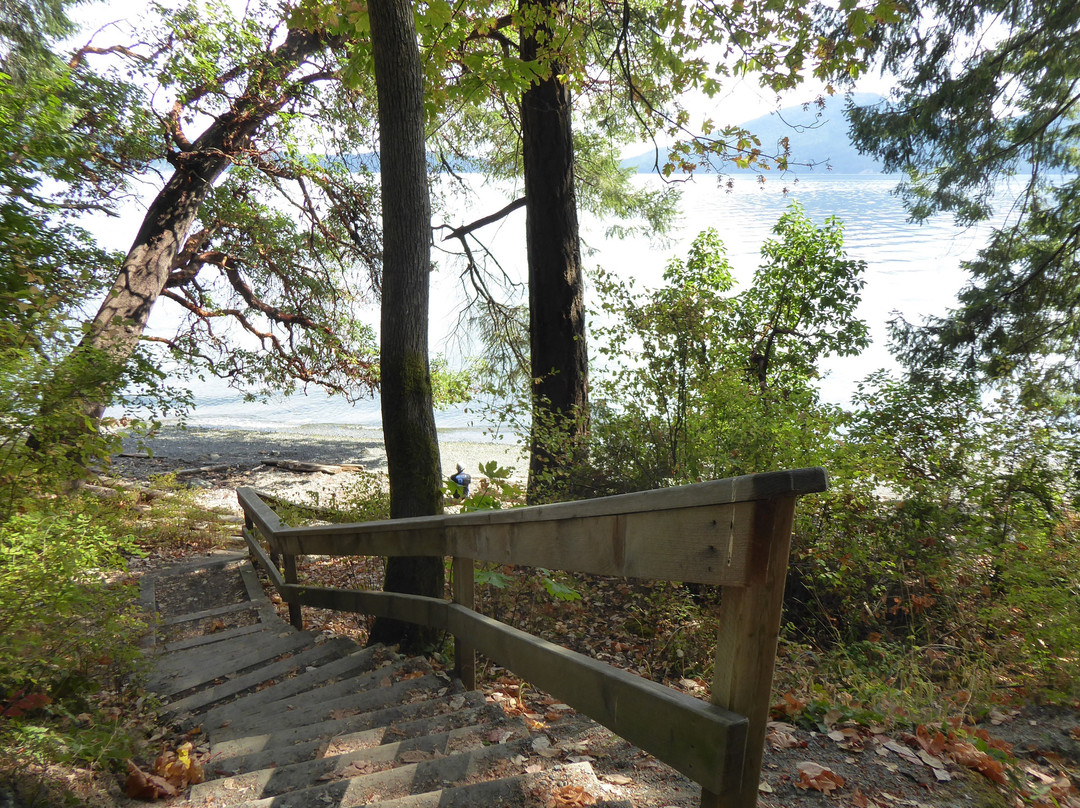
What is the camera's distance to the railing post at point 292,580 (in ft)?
16.4

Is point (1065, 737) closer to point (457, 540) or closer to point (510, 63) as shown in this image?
point (457, 540)

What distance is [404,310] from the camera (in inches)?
179

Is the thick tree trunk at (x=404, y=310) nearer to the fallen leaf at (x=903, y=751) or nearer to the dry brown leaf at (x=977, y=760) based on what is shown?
the fallen leaf at (x=903, y=751)

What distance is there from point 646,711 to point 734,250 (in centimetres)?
1193

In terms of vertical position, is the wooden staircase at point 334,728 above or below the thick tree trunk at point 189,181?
below

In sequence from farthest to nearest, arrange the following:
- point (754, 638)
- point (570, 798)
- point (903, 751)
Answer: point (903, 751) → point (570, 798) → point (754, 638)

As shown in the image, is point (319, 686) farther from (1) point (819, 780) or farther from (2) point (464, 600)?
(1) point (819, 780)

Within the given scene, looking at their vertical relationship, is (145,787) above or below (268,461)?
above

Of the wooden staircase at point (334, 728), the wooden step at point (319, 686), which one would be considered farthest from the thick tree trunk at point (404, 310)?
the wooden staircase at point (334, 728)

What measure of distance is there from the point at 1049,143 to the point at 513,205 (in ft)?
25.6

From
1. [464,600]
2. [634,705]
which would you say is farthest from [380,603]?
[634,705]

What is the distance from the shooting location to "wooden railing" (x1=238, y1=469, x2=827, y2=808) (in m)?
1.41

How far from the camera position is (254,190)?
1167 cm

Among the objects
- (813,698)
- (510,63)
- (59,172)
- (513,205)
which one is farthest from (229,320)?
(813,698)
